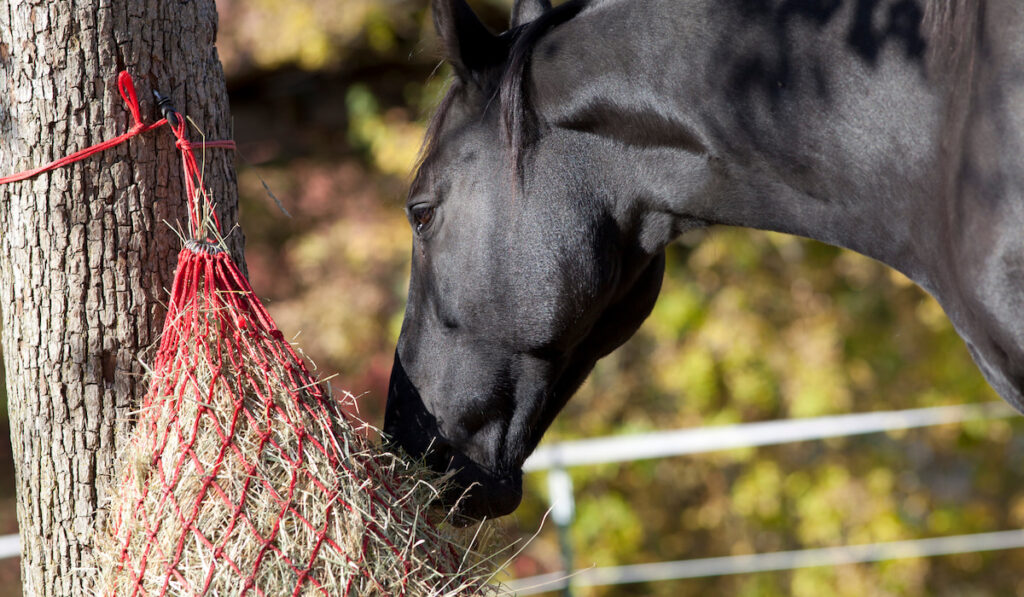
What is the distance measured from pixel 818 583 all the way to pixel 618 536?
4.72 feet

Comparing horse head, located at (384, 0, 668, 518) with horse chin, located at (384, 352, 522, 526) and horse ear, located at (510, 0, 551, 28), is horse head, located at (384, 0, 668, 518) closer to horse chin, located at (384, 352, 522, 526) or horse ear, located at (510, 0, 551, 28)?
horse chin, located at (384, 352, 522, 526)

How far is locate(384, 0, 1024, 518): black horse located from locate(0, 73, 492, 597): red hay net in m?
0.46

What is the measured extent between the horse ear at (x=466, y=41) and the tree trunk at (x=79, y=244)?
55 centimetres

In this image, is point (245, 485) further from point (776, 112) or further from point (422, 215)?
point (776, 112)

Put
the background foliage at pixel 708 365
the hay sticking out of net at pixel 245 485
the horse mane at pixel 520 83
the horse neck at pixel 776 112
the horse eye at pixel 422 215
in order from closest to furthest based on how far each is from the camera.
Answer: the hay sticking out of net at pixel 245 485 < the horse neck at pixel 776 112 < the horse mane at pixel 520 83 < the horse eye at pixel 422 215 < the background foliage at pixel 708 365

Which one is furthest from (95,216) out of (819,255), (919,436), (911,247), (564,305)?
(919,436)

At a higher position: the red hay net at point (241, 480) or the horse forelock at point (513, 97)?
the horse forelock at point (513, 97)

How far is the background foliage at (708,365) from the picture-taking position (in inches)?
254

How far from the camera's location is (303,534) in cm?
162

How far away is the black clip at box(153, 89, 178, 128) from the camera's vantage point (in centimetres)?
186

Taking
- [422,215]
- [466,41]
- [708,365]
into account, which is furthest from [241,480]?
[708,365]

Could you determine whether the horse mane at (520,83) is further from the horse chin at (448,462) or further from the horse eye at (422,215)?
the horse chin at (448,462)

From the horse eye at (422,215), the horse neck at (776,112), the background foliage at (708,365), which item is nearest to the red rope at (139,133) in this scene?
the horse eye at (422,215)

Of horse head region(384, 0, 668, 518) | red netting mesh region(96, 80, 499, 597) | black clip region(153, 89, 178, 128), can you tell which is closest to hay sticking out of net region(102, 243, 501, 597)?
red netting mesh region(96, 80, 499, 597)
